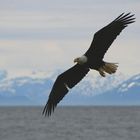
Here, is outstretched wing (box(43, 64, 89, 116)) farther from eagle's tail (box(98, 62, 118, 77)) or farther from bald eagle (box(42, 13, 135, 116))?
eagle's tail (box(98, 62, 118, 77))

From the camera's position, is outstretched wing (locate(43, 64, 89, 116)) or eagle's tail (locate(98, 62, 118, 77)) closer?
eagle's tail (locate(98, 62, 118, 77))

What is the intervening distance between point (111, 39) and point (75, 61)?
3.01 feet

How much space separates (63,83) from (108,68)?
8.59 ft

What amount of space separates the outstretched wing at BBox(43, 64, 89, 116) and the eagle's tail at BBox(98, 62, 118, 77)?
1.90m

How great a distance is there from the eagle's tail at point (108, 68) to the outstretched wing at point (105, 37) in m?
0.34

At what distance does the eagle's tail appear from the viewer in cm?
1623

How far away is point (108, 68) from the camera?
16.4m

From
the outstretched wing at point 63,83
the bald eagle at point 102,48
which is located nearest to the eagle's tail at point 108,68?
the bald eagle at point 102,48

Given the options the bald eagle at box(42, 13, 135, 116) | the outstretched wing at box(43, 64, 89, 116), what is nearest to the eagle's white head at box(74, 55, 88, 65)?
the bald eagle at box(42, 13, 135, 116)

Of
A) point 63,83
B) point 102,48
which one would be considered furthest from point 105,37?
point 63,83

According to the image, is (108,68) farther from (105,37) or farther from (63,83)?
(63,83)
